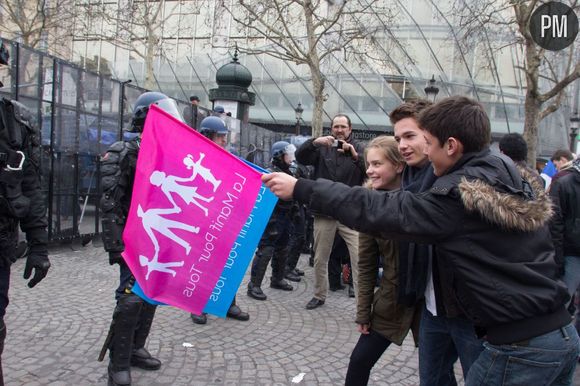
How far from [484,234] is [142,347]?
289cm

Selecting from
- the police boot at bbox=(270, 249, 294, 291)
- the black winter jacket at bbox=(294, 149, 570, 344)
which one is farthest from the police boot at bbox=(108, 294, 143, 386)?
the police boot at bbox=(270, 249, 294, 291)

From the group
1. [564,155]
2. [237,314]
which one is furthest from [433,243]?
[564,155]

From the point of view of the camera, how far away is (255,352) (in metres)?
4.17

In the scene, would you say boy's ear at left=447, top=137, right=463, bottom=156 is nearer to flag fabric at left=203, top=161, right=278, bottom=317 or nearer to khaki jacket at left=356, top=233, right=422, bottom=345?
khaki jacket at left=356, top=233, right=422, bottom=345

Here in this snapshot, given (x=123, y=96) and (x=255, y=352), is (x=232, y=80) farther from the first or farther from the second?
(x=255, y=352)

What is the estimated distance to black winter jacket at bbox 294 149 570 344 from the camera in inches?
66.5

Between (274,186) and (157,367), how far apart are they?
7.65 ft

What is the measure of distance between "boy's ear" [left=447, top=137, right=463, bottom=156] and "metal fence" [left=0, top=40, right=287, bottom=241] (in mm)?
6135

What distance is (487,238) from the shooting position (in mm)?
1706

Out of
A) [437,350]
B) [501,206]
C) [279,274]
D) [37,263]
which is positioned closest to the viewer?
[501,206]

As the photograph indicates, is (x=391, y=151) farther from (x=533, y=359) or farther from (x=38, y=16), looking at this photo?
(x=38, y=16)

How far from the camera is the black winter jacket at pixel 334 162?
18.3 feet

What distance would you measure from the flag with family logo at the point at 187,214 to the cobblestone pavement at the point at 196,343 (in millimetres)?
1070

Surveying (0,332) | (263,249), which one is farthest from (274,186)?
(263,249)
